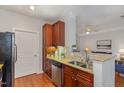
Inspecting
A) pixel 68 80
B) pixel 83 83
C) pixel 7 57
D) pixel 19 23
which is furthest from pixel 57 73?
pixel 19 23

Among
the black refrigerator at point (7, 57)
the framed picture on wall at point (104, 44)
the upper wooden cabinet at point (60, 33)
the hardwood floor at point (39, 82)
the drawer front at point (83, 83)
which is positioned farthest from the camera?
the framed picture on wall at point (104, 44)

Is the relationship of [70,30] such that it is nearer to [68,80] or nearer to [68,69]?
[68,69]

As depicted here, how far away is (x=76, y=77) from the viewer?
94.7 inches

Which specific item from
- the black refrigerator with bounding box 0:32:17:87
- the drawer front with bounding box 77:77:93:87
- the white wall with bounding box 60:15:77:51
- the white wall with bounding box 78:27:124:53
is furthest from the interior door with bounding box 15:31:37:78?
the drawer front with bounding box 77:77:93:87

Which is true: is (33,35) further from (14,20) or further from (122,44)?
(122,44)

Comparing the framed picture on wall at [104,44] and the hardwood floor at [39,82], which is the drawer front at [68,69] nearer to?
the hardwood floor at [39,82]

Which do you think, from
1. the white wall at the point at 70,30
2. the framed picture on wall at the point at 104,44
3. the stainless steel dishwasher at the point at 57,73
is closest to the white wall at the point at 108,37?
the framed picture on wall at the point at 104,44

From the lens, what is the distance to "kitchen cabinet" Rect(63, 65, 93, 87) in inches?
80.5

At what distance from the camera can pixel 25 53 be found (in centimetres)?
438

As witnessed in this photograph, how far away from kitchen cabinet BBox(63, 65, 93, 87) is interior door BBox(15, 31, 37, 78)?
2016mm

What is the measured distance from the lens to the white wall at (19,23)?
366cm

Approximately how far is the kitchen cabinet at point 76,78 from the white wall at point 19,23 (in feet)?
7.12

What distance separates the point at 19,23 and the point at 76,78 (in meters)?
2.84
